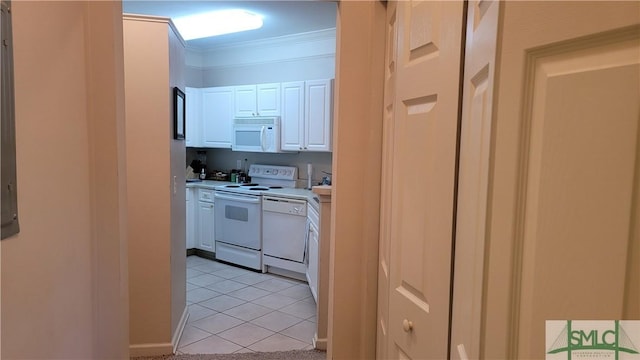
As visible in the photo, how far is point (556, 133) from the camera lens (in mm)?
573

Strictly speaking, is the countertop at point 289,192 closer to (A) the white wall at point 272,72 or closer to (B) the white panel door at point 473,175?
(A) the white wall at point 272,72

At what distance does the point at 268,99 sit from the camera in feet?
15.6

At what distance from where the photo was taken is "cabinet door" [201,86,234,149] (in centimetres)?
512

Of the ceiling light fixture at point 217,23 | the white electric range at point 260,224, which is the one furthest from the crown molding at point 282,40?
the white electric range at point 260,224

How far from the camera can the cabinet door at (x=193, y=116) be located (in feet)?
17.3

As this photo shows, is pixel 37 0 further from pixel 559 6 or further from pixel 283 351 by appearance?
pixel 283 351

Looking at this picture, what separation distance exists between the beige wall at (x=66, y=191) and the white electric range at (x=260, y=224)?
2.72m

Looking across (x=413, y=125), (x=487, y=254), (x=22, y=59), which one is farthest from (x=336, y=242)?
(x=22, y=59)

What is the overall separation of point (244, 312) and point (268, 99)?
238 cm

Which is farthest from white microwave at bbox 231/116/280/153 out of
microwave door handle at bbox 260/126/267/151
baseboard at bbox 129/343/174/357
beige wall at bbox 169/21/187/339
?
baseboard at bbox 129/343/174/357

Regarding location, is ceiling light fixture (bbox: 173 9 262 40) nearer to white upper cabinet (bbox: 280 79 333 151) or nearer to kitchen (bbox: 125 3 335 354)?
kitchen (bbox: 125 3 335 354)

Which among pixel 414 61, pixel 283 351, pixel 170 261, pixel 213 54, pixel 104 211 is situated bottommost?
pixel 283 351

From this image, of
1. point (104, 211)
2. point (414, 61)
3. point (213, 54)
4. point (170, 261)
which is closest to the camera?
point (414, 61)

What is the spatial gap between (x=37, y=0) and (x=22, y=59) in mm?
204
